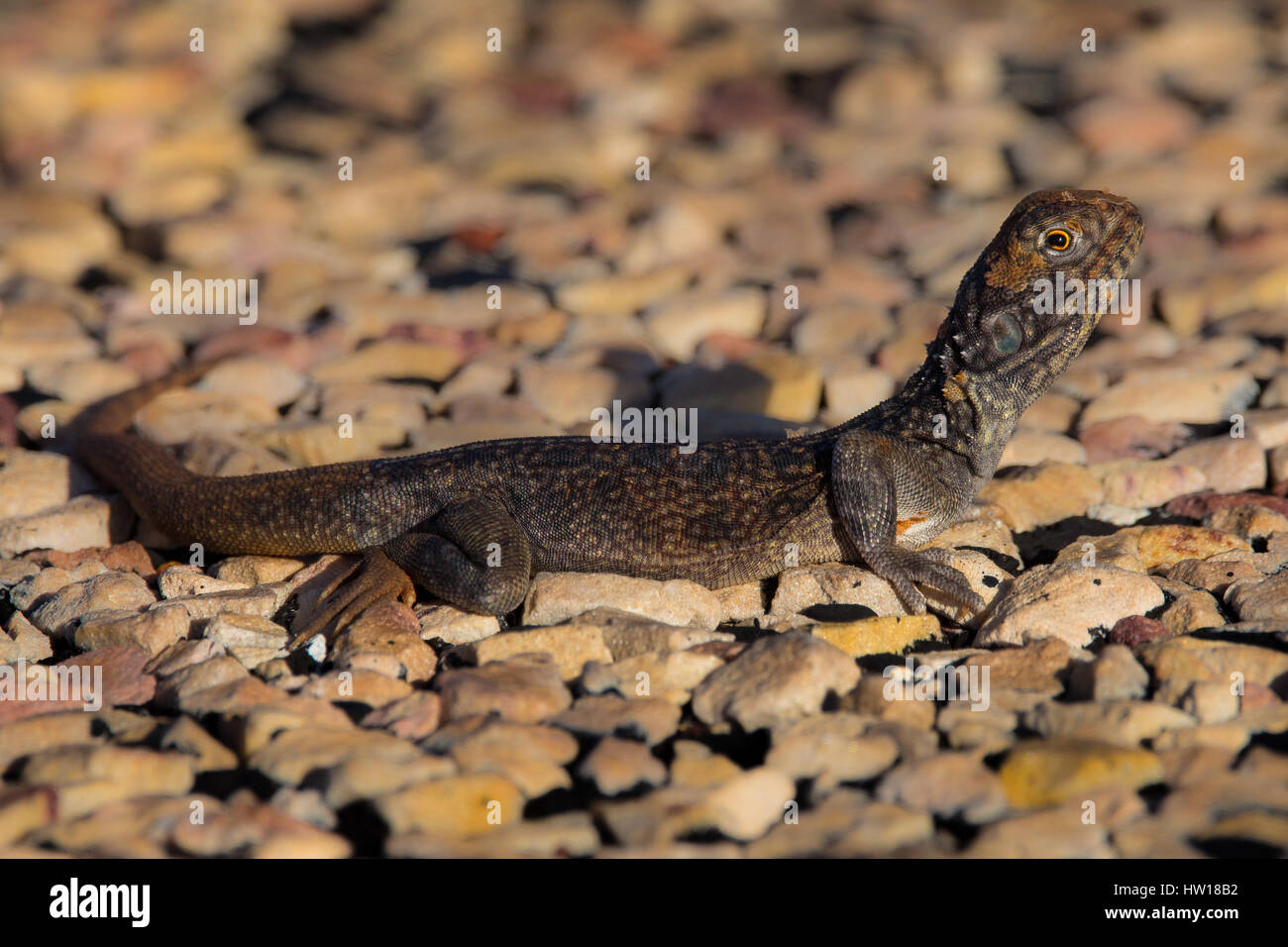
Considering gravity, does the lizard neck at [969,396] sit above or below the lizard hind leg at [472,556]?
above

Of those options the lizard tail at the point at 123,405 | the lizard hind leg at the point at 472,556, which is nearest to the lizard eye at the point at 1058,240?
the lizard hind leg at the point at 472,556

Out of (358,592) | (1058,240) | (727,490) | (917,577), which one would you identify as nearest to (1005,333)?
(1058,240)

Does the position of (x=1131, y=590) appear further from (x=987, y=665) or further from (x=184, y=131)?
(x=184, y=131)

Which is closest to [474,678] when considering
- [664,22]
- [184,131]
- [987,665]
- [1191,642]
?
[987,665]

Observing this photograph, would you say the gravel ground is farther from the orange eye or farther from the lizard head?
the orange eye

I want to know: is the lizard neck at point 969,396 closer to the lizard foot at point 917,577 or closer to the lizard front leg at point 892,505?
the lizard front leg at point 892,505

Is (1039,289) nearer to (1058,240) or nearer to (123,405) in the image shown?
(1058,240)

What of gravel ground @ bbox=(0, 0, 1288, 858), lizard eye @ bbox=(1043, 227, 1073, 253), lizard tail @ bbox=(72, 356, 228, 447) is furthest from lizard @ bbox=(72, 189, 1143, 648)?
lizard tail @ bbox=(72, 356, 228, 447)
